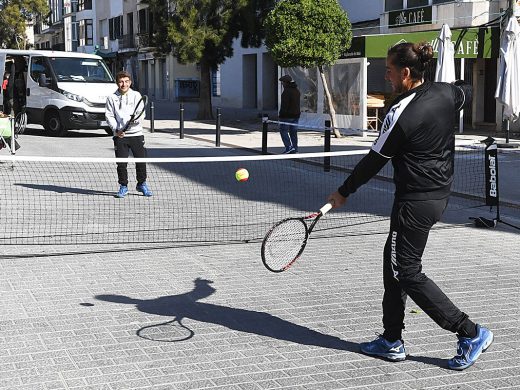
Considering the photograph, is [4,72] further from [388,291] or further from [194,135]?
[388,291]

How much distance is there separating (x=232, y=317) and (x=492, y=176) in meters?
5.66

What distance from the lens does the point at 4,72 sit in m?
25.1

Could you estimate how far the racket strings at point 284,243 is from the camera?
5234 mm

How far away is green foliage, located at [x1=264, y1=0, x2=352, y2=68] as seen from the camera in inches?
871

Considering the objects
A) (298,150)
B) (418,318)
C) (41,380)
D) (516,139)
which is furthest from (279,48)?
(41,380)

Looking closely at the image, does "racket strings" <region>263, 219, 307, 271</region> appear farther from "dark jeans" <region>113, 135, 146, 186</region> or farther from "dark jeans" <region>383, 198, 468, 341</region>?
"dark jeans" <region>113, 135, 146, 186</region>

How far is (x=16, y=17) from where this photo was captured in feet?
210

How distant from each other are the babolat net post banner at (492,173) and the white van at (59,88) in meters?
14.0

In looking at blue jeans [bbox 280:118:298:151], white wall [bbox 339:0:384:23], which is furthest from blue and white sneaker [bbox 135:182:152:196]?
white wall [bbox 339:0:384:23]

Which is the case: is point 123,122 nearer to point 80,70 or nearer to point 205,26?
point 80,70

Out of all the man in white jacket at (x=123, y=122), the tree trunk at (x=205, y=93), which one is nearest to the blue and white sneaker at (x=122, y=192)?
the man in white jacket at (x=123, y=122)

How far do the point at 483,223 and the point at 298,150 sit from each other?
1024 cm

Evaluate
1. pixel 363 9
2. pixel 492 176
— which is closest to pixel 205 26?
pixel 363 9

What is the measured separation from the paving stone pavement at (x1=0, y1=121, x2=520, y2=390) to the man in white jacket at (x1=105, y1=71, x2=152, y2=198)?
12.2ft
